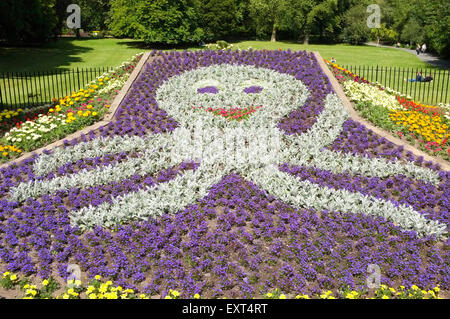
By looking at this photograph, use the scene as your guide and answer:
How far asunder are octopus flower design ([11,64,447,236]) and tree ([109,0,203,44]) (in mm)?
19139

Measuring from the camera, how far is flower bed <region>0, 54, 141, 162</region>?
10.5 metres

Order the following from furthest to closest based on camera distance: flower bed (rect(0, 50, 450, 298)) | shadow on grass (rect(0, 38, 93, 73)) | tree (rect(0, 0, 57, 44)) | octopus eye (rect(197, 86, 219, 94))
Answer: tree (rect(0, 0, 57, 44)) < shadow on grass (rect(0, 38, 93, 73)) < octopus eye (rect(197, 86, 219, 94)) < flower bed (rect(0, 50, 450, 298))

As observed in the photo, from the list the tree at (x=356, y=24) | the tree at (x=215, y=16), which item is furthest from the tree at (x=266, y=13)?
the tree at (x=356, y=24)

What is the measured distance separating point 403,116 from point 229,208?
7.12m

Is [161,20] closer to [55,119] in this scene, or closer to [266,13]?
[266,13]

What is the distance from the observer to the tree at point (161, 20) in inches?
1211

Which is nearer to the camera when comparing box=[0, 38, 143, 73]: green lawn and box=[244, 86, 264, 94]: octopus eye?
box=[244, 86, 264, 94]: octopus eye

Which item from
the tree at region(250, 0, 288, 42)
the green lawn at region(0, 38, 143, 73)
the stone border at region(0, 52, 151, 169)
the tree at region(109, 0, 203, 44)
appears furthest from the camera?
the tree at region(250, 0, 288, 42)

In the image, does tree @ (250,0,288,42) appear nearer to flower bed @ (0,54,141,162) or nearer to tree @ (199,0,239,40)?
tree @ (199,0,239,40)

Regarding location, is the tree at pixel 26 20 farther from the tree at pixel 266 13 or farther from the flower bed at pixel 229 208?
the tree at pixel 266 13

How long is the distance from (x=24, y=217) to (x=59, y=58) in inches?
914

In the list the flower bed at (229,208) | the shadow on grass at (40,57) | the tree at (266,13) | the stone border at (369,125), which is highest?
the tree at (266,13)

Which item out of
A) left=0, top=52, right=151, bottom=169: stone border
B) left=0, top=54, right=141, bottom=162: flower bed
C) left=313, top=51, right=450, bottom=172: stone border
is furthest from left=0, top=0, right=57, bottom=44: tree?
left=313, top=51, right=450, bottom=172: stone border

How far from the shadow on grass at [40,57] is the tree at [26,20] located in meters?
0.91
